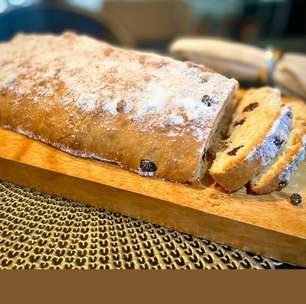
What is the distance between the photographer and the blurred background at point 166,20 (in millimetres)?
2398

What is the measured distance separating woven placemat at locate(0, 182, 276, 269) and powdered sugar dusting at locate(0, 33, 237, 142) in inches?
13.5

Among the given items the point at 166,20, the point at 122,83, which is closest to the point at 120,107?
the point at 122,83

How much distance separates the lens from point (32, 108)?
1.48m

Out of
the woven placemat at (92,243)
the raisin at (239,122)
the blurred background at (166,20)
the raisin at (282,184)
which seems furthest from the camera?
the blurred background at (166,20)

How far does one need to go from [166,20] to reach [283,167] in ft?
11.5

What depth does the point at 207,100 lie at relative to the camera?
1.36m

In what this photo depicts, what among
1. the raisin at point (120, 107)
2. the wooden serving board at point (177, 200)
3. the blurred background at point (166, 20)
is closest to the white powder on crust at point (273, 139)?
the wooden serving board at point (177, 200)

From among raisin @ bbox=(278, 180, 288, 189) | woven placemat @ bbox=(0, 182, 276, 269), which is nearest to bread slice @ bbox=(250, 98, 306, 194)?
raisin @ bbox=(278, 180, 288, 189)

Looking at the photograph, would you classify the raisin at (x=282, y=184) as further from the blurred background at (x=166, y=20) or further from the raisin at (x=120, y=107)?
the blurred background at (x=166, y=20)

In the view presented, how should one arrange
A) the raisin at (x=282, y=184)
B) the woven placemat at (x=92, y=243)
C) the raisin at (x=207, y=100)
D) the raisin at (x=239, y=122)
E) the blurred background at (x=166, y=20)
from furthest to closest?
the blurred background at (x=166, y=20) < the raisin at (x=239, y=122) < the raisin at (x=207, y=100) < the raisin at (x=282, y=184) < the woven placemat at (x=92, y=243)

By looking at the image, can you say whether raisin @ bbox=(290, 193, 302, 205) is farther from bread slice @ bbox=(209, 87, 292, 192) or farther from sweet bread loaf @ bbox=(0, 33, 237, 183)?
sweet bread loaf @ bbox=(0, 33, 237, 183)

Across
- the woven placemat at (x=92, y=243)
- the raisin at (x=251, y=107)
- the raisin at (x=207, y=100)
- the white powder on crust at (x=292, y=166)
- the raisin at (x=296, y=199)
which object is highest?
the raisin at (x=207, y=100)

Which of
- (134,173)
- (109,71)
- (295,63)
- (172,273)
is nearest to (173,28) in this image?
(295,63)

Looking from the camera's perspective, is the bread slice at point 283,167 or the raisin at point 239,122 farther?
the raisin at point 239,122
